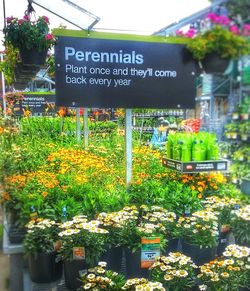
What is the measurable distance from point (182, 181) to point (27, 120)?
15.4 ft

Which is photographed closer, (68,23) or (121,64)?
(121,64)

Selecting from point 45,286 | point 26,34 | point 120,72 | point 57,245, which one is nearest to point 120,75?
point 120,72

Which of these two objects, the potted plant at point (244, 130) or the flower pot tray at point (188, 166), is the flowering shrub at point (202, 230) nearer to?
the flower pot tray at point (188, 166)

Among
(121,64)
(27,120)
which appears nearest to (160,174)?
(121,64)

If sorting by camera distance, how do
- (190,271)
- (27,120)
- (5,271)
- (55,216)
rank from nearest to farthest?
(190,271) < (55,216) < (5,271) < (27,120)

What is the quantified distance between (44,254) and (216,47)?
70.0 inches

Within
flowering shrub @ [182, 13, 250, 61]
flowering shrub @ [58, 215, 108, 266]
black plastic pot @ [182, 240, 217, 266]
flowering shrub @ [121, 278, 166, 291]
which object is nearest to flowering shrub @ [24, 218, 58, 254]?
flowering shrub @ [58, 215, 108, 266]

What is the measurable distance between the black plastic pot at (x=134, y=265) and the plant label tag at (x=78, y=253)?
35 centimetres

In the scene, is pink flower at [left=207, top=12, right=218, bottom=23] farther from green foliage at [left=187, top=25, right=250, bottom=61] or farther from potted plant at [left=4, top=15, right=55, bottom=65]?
potted plant at [left=4, top=15, right=55, bottom=65]

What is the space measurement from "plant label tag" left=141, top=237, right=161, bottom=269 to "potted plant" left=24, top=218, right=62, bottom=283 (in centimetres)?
57

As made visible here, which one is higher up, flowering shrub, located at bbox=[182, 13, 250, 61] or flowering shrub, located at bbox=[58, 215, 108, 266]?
flowering shrub, located at bbox=[182, 13, 250, 61]

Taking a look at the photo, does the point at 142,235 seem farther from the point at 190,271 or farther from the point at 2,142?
the point at 2,142

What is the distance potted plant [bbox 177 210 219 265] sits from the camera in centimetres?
221

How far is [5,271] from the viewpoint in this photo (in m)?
3.20
